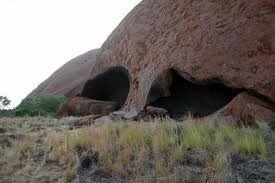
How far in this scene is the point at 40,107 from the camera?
20.0 meters

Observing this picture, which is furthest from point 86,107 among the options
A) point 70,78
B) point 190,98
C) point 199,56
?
point 70,78

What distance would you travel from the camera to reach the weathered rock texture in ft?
79.7

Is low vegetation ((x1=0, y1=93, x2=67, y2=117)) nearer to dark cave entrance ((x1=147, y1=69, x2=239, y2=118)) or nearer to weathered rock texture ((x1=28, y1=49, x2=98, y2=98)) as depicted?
weathered rock texture ((x1=28, y1=49, x2=98, y2=98))

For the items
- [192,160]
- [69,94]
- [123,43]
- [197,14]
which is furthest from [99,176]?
[69,94]

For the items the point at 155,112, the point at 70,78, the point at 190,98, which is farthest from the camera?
the point at 70,78

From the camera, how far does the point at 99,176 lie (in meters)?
5.07

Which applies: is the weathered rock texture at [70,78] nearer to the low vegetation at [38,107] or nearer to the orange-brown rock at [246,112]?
the low vegetation at [38,107]

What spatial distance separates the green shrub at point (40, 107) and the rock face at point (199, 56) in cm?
636

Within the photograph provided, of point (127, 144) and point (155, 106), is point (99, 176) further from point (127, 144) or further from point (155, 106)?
point (155, 106)

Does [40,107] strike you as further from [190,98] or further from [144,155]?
[144,155]

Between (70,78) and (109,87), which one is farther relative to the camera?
(70,78)

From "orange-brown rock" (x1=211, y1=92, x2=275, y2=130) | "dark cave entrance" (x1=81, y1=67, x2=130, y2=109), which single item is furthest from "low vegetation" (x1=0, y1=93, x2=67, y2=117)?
"orange-brown rock" (x1=211, y1=92, x2=275, y2=130)

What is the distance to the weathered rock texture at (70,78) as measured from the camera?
24.3 m

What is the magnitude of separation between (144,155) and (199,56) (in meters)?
4.84
